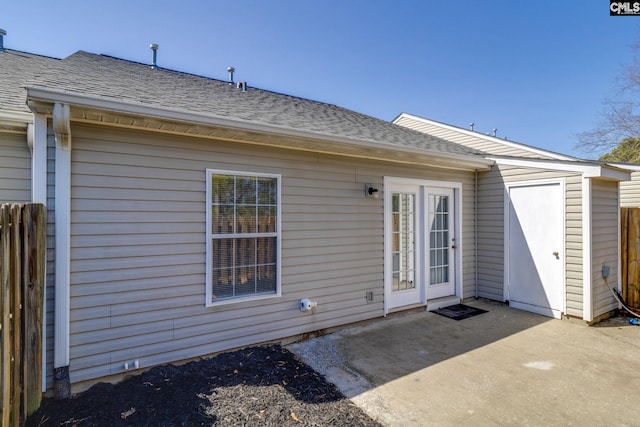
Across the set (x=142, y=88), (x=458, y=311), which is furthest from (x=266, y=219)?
(x=458, y=311)

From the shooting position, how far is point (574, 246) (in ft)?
16.2

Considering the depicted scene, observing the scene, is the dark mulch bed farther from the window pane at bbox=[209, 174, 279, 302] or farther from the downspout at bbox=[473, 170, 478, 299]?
the downspout at bbox=[473, 170, 478, 299]

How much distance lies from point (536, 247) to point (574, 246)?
21.0 inches

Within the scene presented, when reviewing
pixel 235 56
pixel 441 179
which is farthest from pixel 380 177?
pixel 235 56

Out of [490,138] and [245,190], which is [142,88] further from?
[490,138]

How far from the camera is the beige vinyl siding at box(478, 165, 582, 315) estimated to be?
4941 millimetres

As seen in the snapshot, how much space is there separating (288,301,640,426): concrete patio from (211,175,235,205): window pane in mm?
2009

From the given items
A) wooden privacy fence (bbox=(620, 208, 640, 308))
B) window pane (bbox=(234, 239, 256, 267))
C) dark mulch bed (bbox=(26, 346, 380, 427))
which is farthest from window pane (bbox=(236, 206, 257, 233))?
wooden privacy fence (bbox=(620, 208, 640, 308))

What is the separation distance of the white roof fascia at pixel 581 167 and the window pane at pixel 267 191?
4.48 metres

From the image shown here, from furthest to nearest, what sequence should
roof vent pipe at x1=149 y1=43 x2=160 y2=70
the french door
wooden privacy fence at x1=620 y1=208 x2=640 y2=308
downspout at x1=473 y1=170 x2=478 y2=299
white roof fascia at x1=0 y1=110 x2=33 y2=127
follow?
downspout at x1=473 y1=170 x2=478 y2=299
roof vent pipe at x1=149 y1=43 x2=160 y2=70
wooden privacy fence at x1=620 y1=208 x2=640 y2=308
the french door
white roof fascia at x1=0 y1=110 x2=33 y2=127

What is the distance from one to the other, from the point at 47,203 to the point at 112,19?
4.68 meters

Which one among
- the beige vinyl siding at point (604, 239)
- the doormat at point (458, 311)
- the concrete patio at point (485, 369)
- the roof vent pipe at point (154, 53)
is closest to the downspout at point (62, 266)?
the concrete patio at point (485, 369)

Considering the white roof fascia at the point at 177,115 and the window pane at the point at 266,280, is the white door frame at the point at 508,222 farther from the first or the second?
the window pane at the point at 266,280

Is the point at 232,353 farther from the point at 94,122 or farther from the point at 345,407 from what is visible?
the point at 94,122
